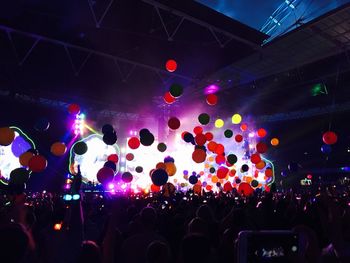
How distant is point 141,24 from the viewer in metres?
8.93

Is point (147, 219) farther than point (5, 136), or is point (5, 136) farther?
point (5, 136)

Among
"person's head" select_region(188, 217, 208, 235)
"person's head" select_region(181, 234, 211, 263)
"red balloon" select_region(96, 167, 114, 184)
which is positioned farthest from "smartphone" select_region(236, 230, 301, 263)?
"red balloon" select_region(96, 167, 114, 184)

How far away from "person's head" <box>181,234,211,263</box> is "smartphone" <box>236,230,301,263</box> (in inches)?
28.4

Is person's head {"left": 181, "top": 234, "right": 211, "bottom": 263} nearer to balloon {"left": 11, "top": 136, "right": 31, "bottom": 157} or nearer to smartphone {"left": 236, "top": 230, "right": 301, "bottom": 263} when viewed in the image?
smartphone {"left": 236, "top": 230, "right": 301, "bottom": 263}

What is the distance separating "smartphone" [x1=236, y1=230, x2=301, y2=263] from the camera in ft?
5.64

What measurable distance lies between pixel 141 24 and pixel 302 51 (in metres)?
4.95

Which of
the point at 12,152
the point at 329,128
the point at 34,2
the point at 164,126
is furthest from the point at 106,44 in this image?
the point at 329,128

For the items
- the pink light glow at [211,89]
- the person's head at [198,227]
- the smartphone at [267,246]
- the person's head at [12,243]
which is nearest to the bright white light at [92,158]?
the pink light glow at [211,89]

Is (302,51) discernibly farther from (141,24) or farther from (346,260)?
(346,260)

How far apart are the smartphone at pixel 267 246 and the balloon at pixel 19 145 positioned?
40.1ft

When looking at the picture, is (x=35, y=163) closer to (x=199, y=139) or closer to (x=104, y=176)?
(x=104, y=176)

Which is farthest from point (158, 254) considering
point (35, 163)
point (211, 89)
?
point (211, 89)

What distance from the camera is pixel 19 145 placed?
1316cm

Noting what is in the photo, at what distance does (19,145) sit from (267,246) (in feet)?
42.9
